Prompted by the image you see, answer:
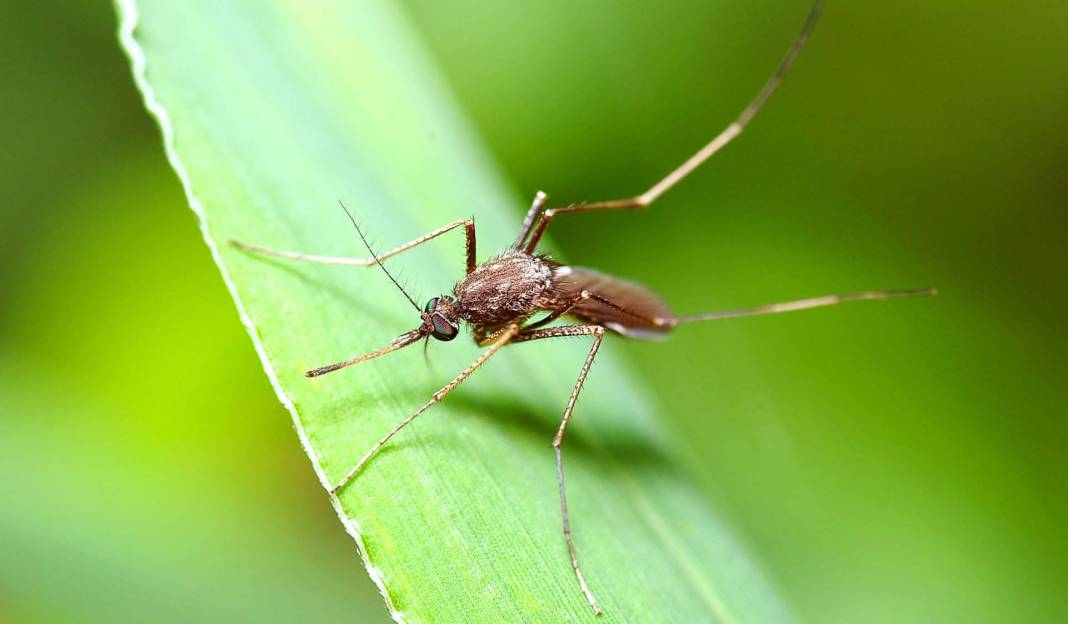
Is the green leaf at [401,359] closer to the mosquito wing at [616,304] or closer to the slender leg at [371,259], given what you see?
the slender leg at [371,259]

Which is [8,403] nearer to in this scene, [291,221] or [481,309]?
[291,221]

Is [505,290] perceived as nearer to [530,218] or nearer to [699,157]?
[530,218]

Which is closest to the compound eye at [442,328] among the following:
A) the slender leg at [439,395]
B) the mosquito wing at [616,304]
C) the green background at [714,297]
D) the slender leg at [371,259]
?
the slender leg at [439,395]

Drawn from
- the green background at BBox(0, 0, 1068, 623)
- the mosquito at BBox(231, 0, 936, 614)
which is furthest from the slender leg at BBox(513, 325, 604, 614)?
the green background at BBox(0, 0, 1068, 623)

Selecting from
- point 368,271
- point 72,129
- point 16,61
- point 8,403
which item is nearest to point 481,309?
→ point 368,271

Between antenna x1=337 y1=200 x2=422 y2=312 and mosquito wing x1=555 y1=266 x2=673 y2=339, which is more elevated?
antenna x1=337 y1=200 x2=422 y2=312

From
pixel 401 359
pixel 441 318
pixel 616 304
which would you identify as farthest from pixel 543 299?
pixel 401 359

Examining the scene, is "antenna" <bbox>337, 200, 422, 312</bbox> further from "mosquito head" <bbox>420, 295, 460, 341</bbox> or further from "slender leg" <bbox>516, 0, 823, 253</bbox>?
"slender leg" <bbox>516, 0, 823, 253</bbox>
